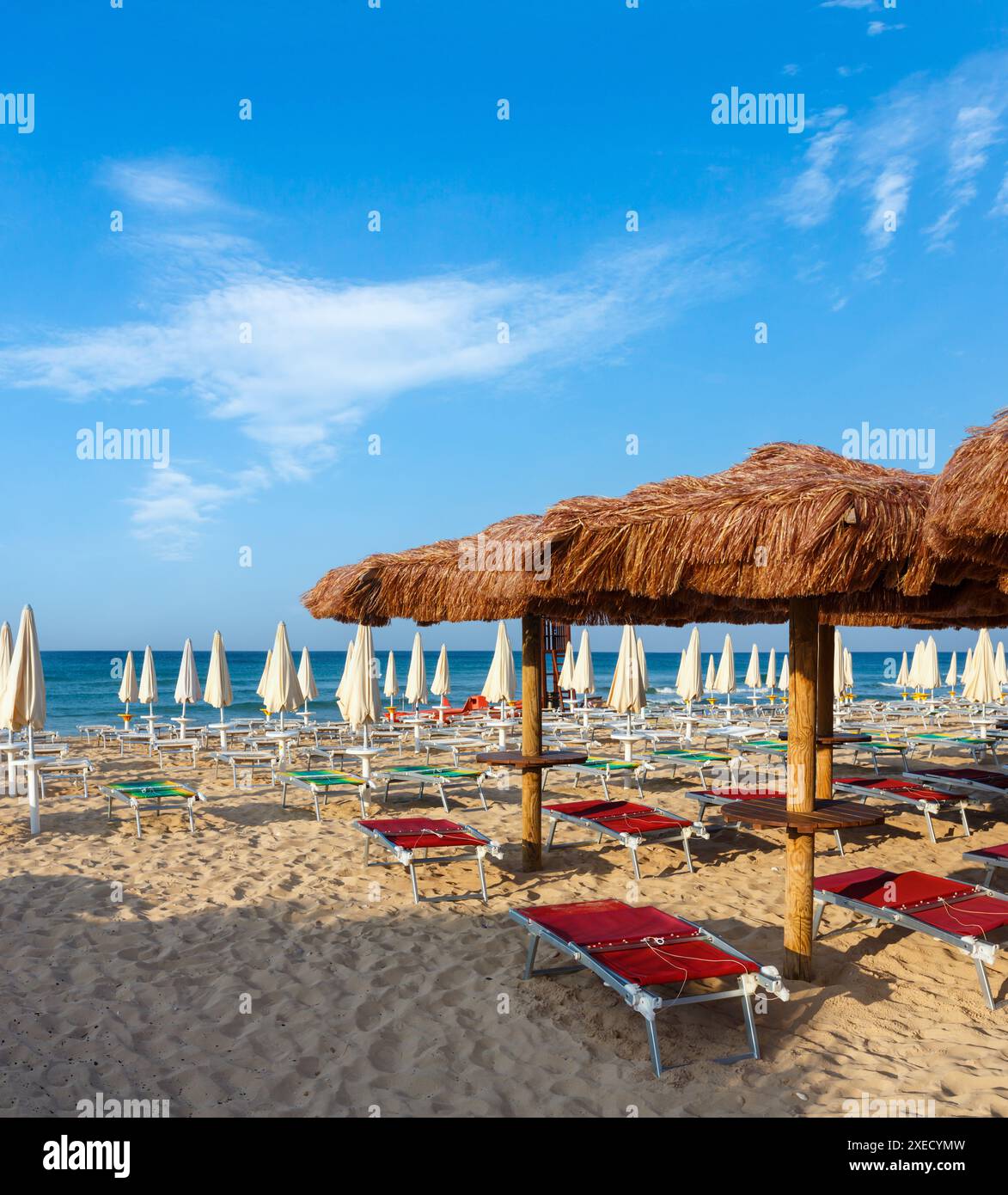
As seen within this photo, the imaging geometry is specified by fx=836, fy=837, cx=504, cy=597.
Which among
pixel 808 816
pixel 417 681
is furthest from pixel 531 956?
pixel 417 681

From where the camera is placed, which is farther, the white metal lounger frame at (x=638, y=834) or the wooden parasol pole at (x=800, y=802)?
the white metal lounger frame at (x=638, y=834)

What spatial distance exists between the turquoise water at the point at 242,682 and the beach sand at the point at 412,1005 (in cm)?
1532

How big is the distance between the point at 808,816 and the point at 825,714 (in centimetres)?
395

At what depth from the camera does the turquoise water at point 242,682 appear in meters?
33.9

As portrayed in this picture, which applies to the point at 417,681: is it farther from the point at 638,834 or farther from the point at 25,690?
the point at 638,834

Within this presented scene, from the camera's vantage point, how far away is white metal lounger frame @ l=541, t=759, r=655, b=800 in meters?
9.28

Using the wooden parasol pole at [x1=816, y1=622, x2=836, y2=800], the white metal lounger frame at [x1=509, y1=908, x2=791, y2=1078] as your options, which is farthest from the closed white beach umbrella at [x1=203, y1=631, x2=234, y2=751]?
the white metal lounger frame at [x1=509, y1=908, x2=791, y2=1078]

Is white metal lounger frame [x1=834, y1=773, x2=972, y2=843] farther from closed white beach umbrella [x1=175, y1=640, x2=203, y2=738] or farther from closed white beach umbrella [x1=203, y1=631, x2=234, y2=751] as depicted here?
closed white beach umbrella [x1=175, y1=640, x2=203, y2=738]

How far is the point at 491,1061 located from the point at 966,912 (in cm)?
269

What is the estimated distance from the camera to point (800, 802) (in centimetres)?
427

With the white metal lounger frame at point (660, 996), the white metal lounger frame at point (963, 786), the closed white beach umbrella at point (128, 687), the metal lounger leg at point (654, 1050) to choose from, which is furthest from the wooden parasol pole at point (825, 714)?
the closed white beach umbrella at point (128, 687)

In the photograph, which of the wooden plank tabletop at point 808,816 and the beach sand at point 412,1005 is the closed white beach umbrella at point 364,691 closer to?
the beach sand at point 412,1005
